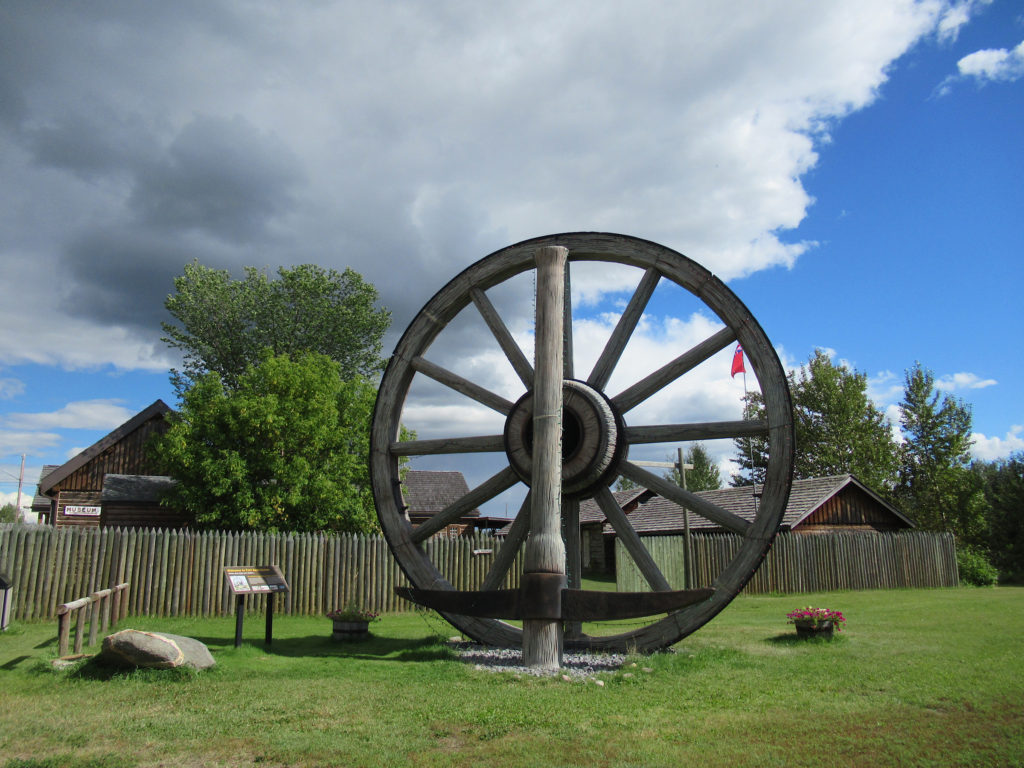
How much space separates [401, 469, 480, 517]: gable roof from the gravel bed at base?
24464 millimetres

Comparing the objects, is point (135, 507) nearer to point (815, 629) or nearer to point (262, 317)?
point (262, 317)

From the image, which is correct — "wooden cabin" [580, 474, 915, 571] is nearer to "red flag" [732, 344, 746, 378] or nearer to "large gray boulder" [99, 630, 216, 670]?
"red flag" [732, 344, 746, 378]

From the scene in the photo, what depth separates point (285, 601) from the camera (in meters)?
13.8

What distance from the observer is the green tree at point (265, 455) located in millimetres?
17281

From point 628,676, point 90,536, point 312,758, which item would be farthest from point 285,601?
point 312,758

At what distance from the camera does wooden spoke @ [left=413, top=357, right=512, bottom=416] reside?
8.37 meters

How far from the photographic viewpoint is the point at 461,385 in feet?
28.7

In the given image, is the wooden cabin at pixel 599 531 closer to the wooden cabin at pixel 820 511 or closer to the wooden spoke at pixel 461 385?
the wooden cabin at pixel 820 511

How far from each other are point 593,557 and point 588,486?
1024 inches

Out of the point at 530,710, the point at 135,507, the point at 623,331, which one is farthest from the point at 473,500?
the point at 135,507

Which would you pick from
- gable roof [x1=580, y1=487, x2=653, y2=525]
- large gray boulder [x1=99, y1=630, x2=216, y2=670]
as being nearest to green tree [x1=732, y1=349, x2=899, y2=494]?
gable roof [x1=580, y1=487, x2=653, y2=525]

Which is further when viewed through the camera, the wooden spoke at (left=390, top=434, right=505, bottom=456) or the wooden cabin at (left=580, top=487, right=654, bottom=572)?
the wooden cabin at (left=580, top=487, right=654, bottom=572)

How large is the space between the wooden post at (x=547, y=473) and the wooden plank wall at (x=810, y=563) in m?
12.1

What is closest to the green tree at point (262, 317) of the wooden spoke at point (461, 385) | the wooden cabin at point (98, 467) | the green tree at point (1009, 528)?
the wooden cabin at point (98, 467)
